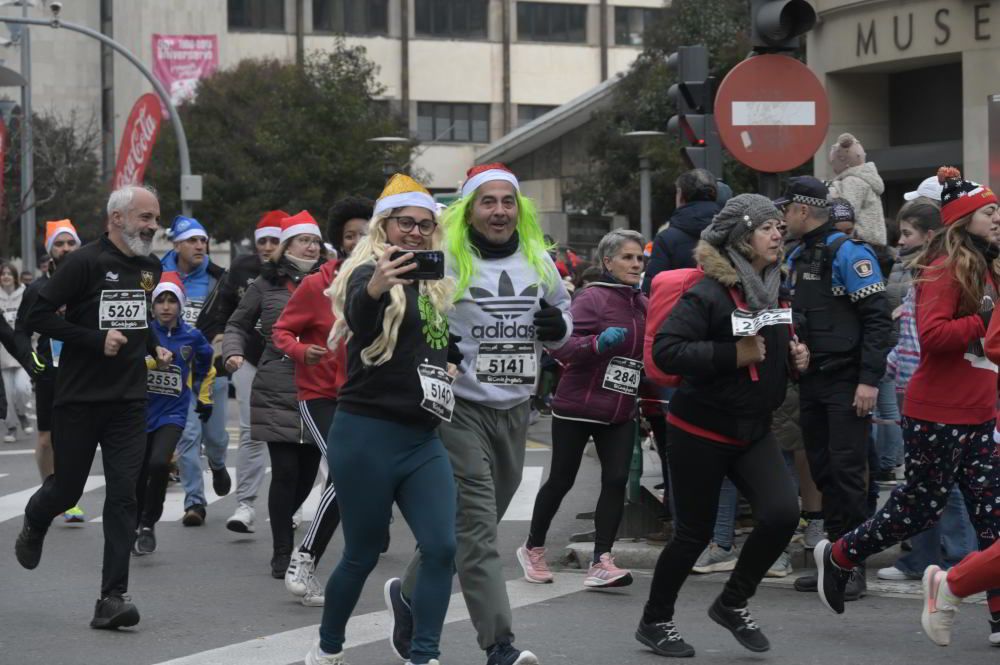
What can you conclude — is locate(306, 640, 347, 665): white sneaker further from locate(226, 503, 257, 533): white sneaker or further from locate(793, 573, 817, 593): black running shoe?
locate(226, 503, 257, 533): white sneaker

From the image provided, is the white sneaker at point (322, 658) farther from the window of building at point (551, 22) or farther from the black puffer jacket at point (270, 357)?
the window of building at point (551, 22)

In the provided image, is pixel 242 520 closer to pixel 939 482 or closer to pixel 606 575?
pixel 606 575

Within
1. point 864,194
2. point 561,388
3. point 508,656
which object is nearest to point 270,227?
point 561,388

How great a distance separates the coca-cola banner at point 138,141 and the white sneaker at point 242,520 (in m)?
13.8

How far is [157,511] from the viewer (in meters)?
9.98

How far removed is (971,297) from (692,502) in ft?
4.88

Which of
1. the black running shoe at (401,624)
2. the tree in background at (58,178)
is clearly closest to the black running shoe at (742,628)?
the black running shoe at (401,624)

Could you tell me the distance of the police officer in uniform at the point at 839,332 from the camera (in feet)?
26.2

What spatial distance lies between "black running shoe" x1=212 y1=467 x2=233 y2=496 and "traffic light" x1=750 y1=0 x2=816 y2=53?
15.5 feet

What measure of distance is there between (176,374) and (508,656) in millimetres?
4519

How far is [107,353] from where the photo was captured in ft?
25.0

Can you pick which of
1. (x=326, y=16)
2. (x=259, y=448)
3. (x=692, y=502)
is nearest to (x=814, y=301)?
(x=692, y=502)

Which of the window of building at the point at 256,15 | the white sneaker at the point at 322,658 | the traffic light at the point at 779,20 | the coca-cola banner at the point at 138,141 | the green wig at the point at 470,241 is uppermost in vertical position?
the window of building at the point at 256,15

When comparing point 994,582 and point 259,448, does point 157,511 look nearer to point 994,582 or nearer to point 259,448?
point 259,448
